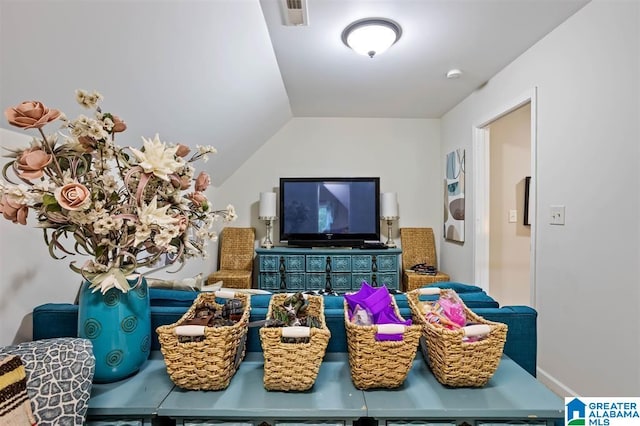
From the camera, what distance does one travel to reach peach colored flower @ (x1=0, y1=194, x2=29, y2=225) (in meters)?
0.84

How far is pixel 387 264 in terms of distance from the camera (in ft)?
12.3

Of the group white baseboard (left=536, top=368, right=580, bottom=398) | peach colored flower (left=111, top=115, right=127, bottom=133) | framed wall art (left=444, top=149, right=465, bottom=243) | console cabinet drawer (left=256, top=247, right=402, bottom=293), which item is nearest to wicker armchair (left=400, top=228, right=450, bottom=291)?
framed wall art (left=444, top=149, right=465, bottom=243)

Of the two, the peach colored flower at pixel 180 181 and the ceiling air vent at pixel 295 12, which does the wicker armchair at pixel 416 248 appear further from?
the peach colored flower at pixel 180 181

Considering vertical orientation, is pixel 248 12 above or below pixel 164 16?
above

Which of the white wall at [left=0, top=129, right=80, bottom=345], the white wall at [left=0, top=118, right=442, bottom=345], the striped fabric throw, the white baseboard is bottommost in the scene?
the white baseboard

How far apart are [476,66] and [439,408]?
8.77 ft

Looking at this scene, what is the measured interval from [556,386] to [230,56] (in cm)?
298

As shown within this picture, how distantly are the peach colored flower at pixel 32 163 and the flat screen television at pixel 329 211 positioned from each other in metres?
3.11

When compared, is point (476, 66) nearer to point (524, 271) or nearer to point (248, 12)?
point (248, 12)

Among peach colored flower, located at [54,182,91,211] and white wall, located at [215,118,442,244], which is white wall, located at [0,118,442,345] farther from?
peach colored flower, located at [54,182,91,211]

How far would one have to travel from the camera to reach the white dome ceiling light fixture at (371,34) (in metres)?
2.03

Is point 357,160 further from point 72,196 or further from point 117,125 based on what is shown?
point 72,196

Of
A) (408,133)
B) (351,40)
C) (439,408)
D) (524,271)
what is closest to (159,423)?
(439,408)

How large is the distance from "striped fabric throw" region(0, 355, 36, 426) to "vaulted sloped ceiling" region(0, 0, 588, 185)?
1031 mm
